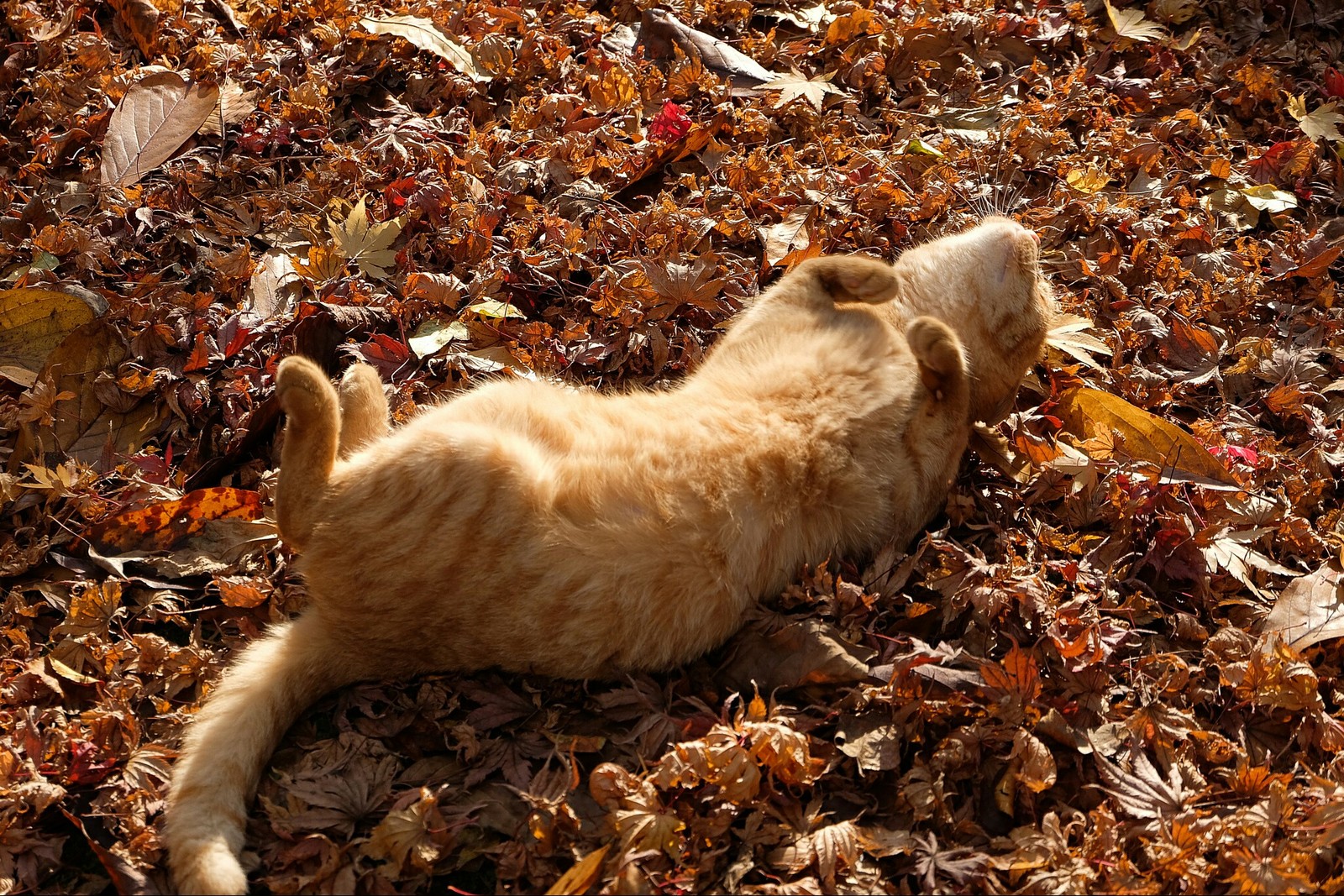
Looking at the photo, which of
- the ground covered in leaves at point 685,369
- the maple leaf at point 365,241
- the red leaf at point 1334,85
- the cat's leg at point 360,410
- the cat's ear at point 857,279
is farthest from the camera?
the red leaf at point 1334,85

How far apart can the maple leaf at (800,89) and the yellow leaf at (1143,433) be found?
195 centimetres

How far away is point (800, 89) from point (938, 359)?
Result: 1.97 meters

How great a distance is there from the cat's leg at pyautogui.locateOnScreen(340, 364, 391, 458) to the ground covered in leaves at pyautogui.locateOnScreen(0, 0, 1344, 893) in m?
0.29

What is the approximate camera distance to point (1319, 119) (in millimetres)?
4938

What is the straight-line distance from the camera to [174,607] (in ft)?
10.9

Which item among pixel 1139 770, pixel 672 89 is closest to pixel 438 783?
pixel 1139 770

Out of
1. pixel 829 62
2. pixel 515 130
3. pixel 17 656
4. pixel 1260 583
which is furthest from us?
pixel 829 62

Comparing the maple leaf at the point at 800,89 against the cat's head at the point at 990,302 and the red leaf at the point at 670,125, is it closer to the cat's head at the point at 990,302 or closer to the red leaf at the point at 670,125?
the red leaf at the point at 670,125

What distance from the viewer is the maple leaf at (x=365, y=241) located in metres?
4.18

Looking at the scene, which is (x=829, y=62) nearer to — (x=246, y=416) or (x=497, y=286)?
(x=497, y=286)

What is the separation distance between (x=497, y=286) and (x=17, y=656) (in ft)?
6.94

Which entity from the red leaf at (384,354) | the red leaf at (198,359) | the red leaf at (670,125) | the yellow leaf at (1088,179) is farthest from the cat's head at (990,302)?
the red leaf at (198,359)

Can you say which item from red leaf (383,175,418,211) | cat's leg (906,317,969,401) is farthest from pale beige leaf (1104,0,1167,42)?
red leaf (383,175,418,211)

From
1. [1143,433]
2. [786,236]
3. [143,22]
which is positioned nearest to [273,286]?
[143,22]
